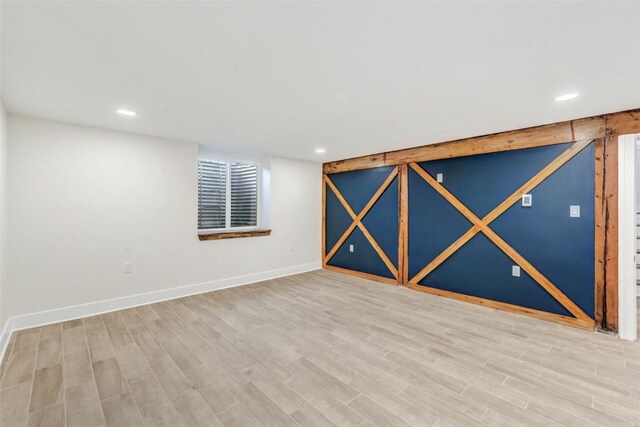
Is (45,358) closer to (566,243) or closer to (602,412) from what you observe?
(602,412)

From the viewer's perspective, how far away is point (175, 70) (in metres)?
2.05

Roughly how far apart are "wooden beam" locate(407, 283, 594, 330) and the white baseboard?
2.88m

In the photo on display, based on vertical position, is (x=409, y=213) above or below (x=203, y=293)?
above

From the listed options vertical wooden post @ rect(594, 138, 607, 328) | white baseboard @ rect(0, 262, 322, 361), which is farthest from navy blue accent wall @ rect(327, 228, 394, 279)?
vertical wooden post @ rect(594, 138, 607, 328)

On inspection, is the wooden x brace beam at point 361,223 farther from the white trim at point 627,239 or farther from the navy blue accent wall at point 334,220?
the white trim at point 627,239

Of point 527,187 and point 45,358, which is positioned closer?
point 45,358

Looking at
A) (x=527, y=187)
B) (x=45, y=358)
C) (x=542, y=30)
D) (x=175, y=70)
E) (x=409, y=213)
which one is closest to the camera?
(x=542, y=30)

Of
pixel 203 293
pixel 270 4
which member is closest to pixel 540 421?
pixel 270 4

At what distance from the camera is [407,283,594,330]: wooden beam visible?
3.08 m

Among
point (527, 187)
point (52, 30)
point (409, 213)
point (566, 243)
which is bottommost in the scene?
point (566, 243)

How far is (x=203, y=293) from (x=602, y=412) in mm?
4397

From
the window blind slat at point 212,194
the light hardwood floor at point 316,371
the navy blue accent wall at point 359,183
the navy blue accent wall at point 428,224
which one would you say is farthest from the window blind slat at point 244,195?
the navy blue accent wall at point 428,224

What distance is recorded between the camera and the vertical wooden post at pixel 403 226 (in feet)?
15.4

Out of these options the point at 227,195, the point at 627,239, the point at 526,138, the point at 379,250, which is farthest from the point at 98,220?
the point at 627,239
